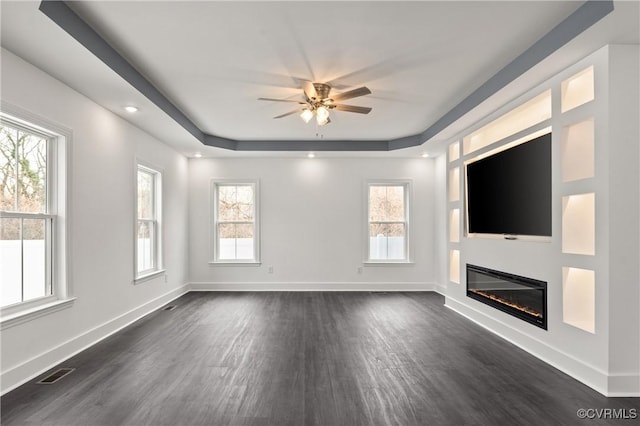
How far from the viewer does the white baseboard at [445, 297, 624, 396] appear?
287cm

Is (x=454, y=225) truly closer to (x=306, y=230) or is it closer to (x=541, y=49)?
(x=306, y=230)

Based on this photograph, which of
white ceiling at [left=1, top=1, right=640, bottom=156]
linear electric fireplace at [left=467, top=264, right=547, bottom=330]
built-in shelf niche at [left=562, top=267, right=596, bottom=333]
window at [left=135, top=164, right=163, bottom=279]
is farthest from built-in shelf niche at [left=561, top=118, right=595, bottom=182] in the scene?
window at [left=135, top=164, right=163, bottom=279]

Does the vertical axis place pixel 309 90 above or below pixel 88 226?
above

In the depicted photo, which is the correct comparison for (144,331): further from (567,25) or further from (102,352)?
(567,25)

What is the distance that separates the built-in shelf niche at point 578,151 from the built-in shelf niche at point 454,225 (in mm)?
2447

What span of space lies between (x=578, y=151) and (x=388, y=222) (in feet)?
14.4

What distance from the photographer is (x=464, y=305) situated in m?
5.34

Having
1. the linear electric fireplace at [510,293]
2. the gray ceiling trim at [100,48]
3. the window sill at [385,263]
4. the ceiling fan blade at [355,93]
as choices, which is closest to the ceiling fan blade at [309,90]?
the ceiling fan blade at [355,93]

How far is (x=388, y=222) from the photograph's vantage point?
7527 millimetres

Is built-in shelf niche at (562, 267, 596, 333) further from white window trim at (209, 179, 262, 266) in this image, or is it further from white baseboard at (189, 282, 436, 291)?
white window trim at (209, 179, 262, 266)

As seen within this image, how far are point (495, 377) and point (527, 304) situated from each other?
105 centimetres

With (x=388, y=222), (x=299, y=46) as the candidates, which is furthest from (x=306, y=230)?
(x=299, y=46)

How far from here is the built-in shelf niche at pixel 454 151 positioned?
5.73 m

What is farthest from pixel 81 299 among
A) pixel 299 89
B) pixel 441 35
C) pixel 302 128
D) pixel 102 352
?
pixel 441 35
